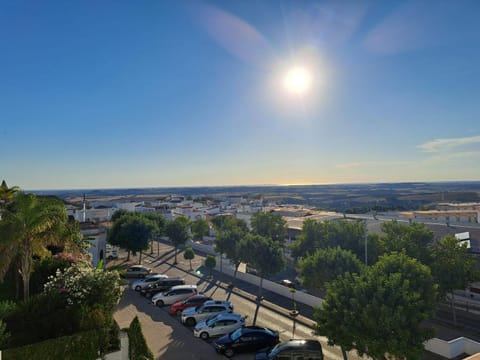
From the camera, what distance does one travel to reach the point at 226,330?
55.5 ft

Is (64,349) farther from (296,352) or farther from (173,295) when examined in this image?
(173,295)

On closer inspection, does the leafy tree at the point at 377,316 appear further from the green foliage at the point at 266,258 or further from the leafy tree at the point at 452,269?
the green foliage at the point at 266,258

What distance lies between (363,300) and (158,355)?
10.0 metres

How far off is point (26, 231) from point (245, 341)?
36.5 feet

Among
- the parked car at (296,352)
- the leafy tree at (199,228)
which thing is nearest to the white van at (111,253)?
the leafy tree at (199,228)

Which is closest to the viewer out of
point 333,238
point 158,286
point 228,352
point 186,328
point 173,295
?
point 228,352

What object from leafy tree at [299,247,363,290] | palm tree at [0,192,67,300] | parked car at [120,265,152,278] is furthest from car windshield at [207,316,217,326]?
parked car at [120,265,152,278]

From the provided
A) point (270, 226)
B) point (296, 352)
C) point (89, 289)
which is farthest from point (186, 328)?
point (270, 226)

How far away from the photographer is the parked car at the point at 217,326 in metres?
16.8

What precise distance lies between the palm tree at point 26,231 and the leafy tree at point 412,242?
21981 mm

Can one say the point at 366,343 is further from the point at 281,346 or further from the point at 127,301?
the point at 127,301

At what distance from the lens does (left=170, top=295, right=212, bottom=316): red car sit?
67.0 feet

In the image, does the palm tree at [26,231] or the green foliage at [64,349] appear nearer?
the green foliage at [64,349]

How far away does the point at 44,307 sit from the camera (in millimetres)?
10680
